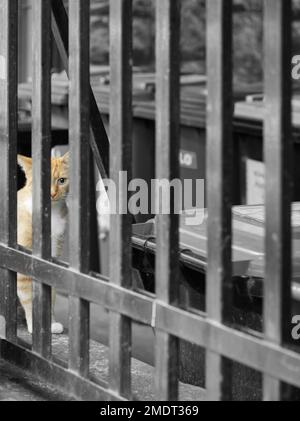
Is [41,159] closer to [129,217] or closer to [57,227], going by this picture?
[129,217]

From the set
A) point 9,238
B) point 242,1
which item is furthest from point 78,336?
point 242,1

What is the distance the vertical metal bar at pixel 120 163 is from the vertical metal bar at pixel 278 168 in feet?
1.82

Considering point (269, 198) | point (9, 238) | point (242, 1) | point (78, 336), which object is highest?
point (242, 1)

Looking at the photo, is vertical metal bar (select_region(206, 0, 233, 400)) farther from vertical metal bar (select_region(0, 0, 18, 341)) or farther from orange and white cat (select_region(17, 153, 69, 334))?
orange and white cat (select_region(17, 153, 69, 334))

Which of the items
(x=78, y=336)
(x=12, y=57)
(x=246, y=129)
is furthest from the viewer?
(x=246, y=129)

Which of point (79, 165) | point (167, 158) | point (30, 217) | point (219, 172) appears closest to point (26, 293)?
point (30, 217)

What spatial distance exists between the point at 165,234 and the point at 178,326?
0.21 metres

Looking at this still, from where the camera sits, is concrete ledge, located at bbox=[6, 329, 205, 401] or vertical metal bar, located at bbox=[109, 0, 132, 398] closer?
vertical metal bar, located at bbox=[109, 0, 132, 398]

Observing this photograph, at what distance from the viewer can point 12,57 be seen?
10.3 ft

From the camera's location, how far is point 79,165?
281cm

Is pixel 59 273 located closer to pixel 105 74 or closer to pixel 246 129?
pixel 246 129

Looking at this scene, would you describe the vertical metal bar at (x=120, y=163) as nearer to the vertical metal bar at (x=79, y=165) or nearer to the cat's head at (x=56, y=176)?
the vertical metal bar at (x=79, y=165)

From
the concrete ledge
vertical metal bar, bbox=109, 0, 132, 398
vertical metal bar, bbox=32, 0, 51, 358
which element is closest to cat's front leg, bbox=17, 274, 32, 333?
the concrete ledge

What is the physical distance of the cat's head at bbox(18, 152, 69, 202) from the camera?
4.03 metres
